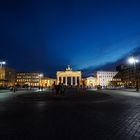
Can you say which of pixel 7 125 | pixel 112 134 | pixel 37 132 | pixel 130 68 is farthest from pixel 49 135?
pixel 130 68

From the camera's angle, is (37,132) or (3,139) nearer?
(3,139)

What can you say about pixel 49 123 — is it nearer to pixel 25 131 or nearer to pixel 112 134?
pixel 25 131

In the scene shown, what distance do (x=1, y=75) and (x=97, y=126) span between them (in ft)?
523

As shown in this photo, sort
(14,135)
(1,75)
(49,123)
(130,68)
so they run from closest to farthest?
(14,135) → (49,123) → (1,75) → (130,68)

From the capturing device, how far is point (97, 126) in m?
11.2

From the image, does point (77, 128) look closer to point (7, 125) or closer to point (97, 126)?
point (97, 126)

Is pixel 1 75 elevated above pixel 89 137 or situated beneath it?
elevated above

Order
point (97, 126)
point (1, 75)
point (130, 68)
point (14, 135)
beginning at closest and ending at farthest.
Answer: point (14, 135)
point (97, 126)
point (1, 75)
point (130, 68)

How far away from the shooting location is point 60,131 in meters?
10.1

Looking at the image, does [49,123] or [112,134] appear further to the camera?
[49,123]

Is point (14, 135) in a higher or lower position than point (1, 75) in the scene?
lower

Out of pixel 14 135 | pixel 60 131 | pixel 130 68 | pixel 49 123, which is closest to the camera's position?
pixel 14 135

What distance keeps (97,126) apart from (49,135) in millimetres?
2654

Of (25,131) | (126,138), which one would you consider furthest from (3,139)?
(126,138)
